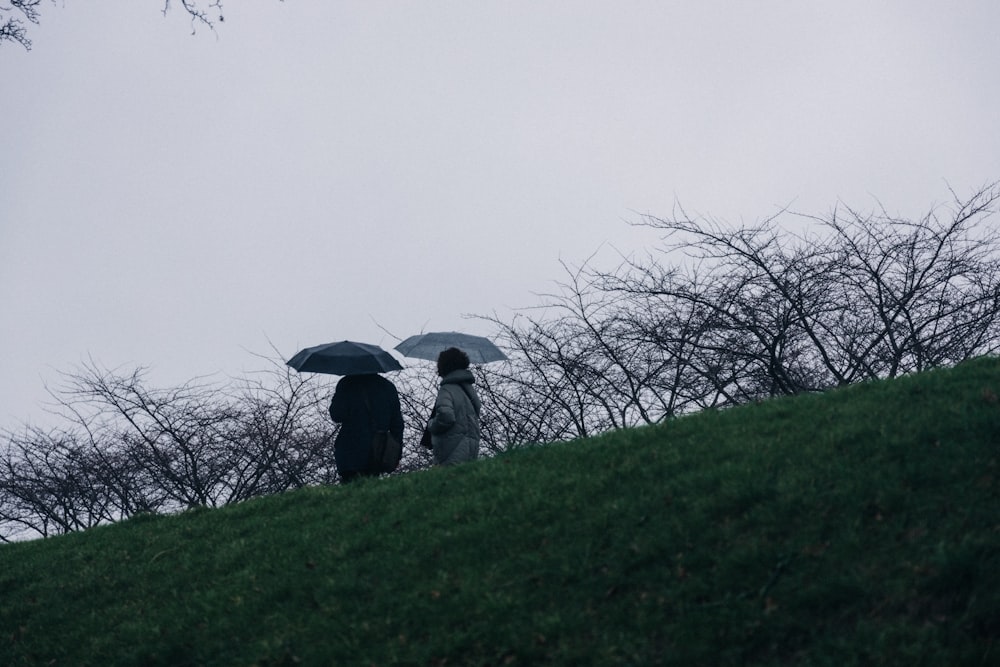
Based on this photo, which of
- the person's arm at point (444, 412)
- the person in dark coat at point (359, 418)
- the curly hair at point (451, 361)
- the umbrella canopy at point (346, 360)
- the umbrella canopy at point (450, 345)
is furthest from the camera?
the umbrella canopy at point (450, 345)

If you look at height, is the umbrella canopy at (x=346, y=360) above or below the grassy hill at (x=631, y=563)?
above

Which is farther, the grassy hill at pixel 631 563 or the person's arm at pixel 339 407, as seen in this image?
the person's arm at pixel 339 407

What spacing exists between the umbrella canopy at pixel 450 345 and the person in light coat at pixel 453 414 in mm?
1943

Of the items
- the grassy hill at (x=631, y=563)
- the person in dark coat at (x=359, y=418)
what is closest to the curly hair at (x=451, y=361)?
the person in dark coat at (x=359, y=418)

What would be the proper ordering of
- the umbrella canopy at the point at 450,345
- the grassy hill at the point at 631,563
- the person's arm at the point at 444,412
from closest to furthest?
the grassy hill at the point at 631,563, the person's arm at the point at 444,412, the umbrella canopy at the point at 450,345

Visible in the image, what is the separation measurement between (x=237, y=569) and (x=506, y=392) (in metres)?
13.9

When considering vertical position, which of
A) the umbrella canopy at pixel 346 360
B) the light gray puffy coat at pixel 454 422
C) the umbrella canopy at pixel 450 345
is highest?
the umbrella canopy at pixel 450 345

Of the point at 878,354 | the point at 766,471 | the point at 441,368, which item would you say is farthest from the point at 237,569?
the point at 878,354

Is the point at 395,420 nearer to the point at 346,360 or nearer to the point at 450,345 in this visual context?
the point at 346,360

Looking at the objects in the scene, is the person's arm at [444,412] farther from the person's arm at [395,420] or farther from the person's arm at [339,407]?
the person's arm at [339,407]

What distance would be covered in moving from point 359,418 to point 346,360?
2.66ft

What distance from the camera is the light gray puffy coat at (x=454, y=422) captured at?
10336 mm

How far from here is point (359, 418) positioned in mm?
10750

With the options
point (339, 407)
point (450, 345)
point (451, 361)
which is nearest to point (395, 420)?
point (339, 407)
